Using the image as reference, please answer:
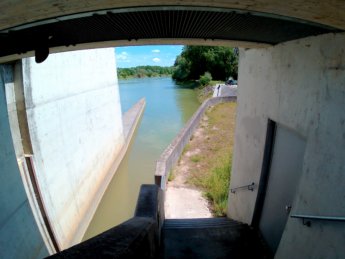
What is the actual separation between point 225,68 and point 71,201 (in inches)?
1328

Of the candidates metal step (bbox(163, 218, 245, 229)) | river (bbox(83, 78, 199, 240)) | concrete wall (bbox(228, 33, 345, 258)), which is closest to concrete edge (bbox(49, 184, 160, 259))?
concrete wall (bbox(228, 33, 345, 258))

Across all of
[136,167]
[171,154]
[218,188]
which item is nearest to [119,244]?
[218,188]

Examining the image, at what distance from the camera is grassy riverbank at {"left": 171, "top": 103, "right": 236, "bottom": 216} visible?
6.86 m

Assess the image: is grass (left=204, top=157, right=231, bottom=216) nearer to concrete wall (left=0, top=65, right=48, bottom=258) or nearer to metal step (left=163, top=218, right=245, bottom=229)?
metal step (left=163, top=218, right=245, bottom=229)

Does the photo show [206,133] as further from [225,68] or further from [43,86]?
[225,68]

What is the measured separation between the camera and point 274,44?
3348 mm

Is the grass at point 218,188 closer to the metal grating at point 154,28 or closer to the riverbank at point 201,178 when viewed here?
the riverbank at point 201,178

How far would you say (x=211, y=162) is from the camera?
8.95 m

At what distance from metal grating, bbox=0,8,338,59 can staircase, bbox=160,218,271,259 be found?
290cm

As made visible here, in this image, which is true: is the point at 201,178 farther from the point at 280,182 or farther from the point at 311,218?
the point at 311,218

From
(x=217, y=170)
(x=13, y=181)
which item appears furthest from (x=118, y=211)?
(x=13, y=181)

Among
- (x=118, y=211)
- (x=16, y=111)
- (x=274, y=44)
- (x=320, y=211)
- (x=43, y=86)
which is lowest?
(x=118, y=211)

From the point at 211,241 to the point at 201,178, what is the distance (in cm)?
363

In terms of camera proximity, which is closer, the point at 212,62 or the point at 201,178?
the point at 201,178
